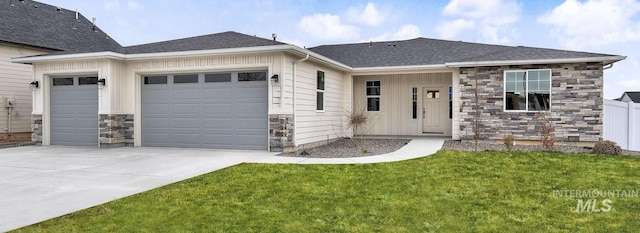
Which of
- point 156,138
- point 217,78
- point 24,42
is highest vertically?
point 24,42

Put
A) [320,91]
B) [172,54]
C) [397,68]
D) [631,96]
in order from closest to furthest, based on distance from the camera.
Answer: [172,54] → [320,91] → [397,68] → [631,96]

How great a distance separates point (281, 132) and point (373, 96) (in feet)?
19.2

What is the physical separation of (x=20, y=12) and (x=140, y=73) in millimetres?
7341

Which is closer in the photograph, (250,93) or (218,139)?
(250,93)

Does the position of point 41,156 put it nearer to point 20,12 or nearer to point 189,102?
point 189,102

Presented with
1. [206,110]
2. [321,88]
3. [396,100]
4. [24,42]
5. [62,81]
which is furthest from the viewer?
[396,100]

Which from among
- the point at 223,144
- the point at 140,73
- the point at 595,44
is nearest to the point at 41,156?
the point at 140,73

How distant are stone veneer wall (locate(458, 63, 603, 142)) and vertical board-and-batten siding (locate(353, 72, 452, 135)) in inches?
83.6

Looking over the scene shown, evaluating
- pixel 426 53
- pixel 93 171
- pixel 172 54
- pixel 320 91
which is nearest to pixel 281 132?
pixel 320 91

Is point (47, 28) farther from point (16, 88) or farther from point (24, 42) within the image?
point (16, 88)

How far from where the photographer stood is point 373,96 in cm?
1472

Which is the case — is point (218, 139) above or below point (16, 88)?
below

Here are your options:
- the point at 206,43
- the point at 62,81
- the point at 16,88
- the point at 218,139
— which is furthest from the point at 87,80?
the point at 218,139

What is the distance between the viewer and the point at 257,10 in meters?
17.6
